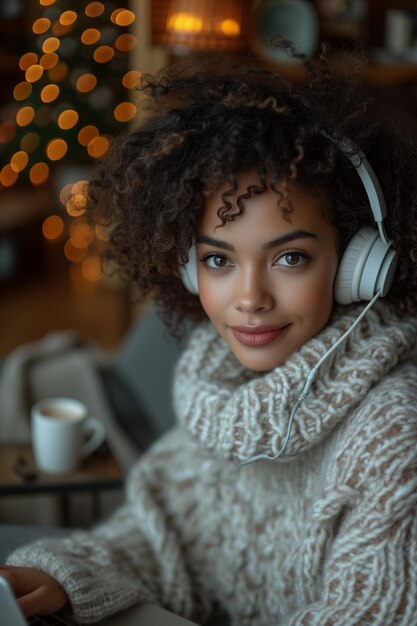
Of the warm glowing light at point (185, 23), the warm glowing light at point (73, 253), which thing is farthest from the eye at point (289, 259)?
the warm glowing light at point (73, 253)

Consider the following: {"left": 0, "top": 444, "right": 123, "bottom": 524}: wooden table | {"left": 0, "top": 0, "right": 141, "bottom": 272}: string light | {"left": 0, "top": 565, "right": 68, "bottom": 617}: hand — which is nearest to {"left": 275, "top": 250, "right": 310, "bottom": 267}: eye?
{"left": 0, "top": 565, "right": 68, "bottom": 617}: hand

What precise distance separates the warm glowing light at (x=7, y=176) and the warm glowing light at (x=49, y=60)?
61 centimetres

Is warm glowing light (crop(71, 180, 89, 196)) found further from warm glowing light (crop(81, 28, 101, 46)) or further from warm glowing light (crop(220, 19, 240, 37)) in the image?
warm glowing light (crop(81, 28, 101, 46))

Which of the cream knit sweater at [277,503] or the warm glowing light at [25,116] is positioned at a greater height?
the warm glowing light at [25,116]

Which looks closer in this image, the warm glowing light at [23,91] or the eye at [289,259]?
the eye at [289,259]

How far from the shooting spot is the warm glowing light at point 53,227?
4.07 meters

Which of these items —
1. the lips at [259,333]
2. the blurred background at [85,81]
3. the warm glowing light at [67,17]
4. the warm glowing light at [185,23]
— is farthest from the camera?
the warm glowing light at [67,17]

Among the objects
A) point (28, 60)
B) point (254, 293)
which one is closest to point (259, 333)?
point (254, 293)

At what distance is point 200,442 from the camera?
3.47ft

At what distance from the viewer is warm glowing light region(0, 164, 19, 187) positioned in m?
3.66

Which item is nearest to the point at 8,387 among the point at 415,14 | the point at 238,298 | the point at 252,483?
the point at 252,483

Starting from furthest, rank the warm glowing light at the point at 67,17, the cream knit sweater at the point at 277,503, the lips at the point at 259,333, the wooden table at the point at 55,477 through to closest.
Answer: the warm glowing light at the point at 67,17 → the wooden table at the point at 55,477 → the lips at the point at 259,333 → the cream knit sweater at the point at 277,503

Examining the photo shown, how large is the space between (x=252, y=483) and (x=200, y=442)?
13 cm

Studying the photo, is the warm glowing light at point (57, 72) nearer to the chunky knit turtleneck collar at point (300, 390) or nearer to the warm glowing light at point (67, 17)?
the warm glowing light at point (67, 17)
